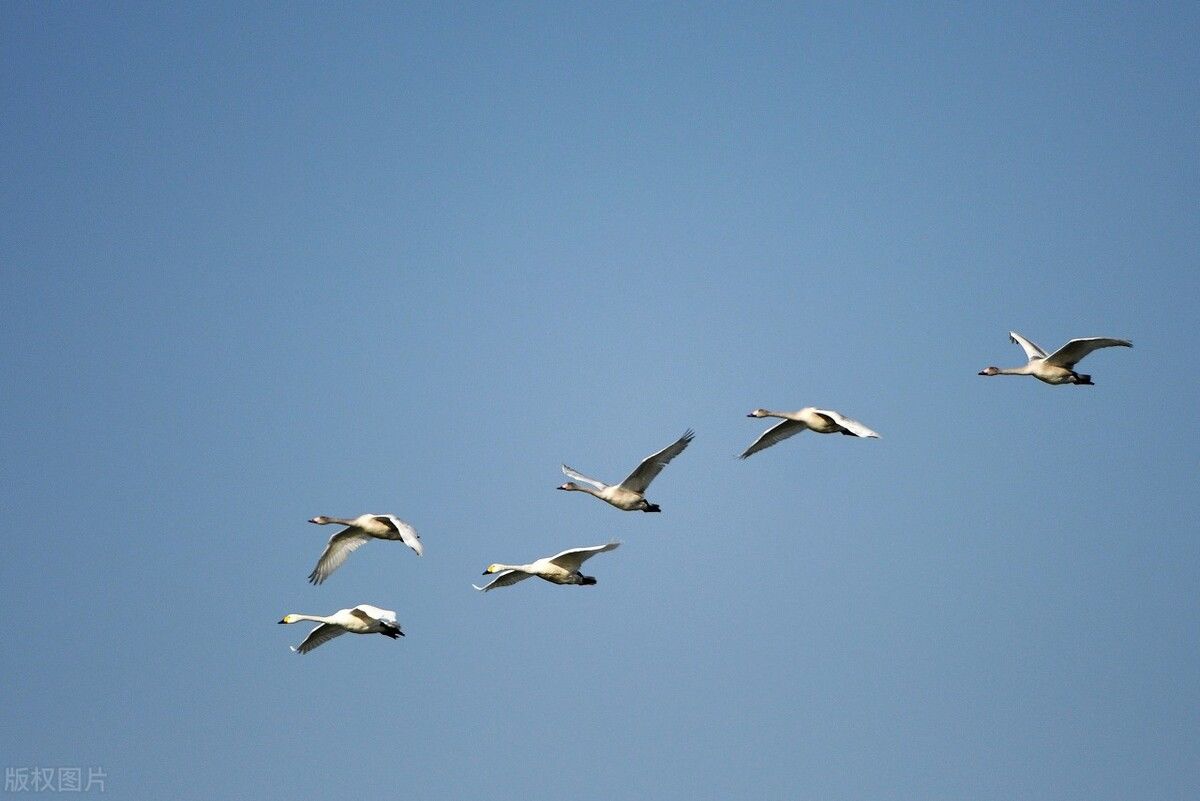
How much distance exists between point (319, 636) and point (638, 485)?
869 cm

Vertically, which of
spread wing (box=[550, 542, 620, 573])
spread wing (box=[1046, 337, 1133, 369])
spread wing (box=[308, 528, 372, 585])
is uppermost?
spread wing (box=[1046, 337, 1133, 369])

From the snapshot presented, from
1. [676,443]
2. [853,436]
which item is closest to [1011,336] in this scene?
[853,436]

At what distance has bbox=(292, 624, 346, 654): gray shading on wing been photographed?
1460 inches

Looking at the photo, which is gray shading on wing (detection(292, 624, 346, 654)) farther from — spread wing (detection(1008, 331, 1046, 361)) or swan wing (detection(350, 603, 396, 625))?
spread wing (detection(1008, 331, 1046, 361))

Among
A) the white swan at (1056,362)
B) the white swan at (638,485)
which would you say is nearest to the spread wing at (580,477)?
the white swan at (638,485)

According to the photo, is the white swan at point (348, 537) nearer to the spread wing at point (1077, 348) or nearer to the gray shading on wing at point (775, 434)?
the gray shading on wing at point (775, 434)

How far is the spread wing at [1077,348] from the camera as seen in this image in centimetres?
3747

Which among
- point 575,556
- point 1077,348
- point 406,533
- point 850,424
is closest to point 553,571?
point 575,556

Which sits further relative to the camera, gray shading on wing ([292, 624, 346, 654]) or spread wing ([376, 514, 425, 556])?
gray shading on wing ([292, 624, 346, 654])

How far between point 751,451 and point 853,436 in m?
3.12

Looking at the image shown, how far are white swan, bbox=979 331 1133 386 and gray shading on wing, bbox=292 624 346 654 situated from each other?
1933cm

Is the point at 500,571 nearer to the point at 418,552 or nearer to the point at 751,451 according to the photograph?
the point at 418,552

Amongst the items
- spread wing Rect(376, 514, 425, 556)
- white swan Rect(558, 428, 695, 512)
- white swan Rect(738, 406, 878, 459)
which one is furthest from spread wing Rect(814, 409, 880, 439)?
spread wing Rect(376, 514, 425, 556)

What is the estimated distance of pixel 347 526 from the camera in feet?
128
